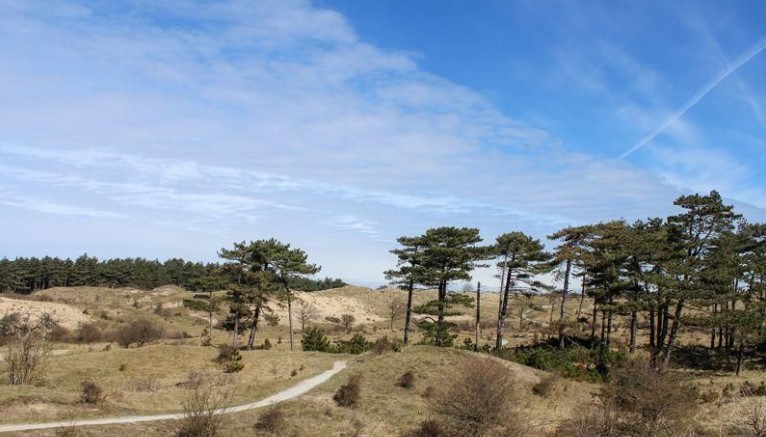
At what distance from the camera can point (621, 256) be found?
1703 inches

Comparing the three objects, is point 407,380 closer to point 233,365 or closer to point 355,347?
point 233,365

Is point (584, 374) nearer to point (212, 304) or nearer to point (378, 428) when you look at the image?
point (378, 428)

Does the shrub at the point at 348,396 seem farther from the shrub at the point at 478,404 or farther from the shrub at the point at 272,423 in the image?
the shrub at the point at 478,404

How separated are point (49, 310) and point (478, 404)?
6677 cm

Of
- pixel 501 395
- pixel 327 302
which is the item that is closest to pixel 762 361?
pixel 501 395

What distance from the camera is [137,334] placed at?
58.0 meters

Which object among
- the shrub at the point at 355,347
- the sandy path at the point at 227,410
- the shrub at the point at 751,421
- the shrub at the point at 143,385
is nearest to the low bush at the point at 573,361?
the shrub at the point at 751,421

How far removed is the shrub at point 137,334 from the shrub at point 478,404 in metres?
41.2

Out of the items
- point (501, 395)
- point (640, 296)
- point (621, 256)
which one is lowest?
point (501, 395)

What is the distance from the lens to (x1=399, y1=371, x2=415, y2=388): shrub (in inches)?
1320

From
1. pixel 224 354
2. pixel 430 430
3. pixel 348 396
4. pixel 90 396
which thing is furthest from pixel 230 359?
pixel 430 430

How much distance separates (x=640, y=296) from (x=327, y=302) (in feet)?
256

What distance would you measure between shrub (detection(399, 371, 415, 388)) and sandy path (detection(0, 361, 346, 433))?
503cm

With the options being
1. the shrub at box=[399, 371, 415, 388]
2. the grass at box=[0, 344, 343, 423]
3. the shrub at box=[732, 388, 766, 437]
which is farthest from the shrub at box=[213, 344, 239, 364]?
the shrub at box=[732, 388, 766, 437]
